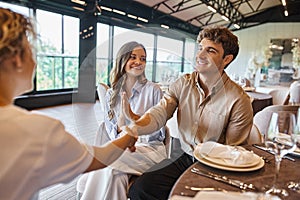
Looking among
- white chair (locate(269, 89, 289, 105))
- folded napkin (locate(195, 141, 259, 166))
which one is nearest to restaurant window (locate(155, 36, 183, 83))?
folded napkin (locate(195, 141, 259, 166))

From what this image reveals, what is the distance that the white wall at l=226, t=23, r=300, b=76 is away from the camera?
1145cm

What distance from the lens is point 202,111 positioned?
5.55ft

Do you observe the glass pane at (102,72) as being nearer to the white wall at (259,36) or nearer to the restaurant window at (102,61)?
the restaurant window at (102,61)

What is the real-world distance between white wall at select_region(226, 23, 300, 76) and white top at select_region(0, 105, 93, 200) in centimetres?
1152

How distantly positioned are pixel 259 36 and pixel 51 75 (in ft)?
29.8

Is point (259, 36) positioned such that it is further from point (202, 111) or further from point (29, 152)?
point (29, 152)

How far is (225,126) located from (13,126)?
1253 millimetres

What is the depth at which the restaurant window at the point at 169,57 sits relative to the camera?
1782 millimetres

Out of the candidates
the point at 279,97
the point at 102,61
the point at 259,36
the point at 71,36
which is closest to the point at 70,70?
the point at 71,36

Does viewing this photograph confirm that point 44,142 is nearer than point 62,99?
Yes

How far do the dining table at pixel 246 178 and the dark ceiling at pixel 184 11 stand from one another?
3974 mm

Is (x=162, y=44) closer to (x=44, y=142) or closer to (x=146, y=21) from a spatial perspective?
(x=44, y=142)

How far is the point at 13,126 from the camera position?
604 millimetres

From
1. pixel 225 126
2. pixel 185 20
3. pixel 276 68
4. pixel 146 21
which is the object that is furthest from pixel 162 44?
pixel 276 68
